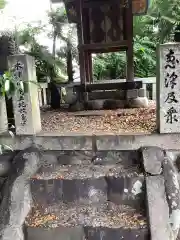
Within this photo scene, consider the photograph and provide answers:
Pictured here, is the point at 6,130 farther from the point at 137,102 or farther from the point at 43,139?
the point at 137,102

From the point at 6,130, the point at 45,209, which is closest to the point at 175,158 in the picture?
the point at 45,209

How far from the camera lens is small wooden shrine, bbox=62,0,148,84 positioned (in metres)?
5.72

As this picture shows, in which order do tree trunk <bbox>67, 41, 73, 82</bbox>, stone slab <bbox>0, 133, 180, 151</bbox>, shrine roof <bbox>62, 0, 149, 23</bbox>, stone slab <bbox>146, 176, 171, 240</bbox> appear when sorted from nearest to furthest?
stone slab <bbox>146, 176, 171, 240</bbox>
stone slab <bbox>0, 133, 180, 151</bbox>
shrine roof <bbox>62, 0, 149, 23</bbox>
tree trunk <bbox>67, 41, 73, 82</bbox>

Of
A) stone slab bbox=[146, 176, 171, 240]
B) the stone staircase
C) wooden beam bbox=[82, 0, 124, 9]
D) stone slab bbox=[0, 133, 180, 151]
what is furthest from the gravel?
wooden beam bbox=[82, 0, 124, 9]

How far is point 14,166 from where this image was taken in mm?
3102

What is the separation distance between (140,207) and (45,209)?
3.50 feet

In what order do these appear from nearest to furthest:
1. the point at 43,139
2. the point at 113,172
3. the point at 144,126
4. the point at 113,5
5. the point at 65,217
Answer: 1. the point at 65,217
2. the point at 113,172
3. the point at 43,139
4. the point at 144,126
5. the point at 113,5

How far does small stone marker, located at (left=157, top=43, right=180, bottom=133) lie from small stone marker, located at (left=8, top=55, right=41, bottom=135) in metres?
1.54

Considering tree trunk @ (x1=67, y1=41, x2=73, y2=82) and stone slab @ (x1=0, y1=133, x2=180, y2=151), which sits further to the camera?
tree trunk @ (x1=67, y1=41, x2=73, y2=82)

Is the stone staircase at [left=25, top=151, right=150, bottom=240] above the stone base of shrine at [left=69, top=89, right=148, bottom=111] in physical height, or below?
below

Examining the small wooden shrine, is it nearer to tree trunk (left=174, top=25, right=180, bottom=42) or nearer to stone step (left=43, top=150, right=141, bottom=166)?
tree trunk (left=174, top=25, right=180, bottom=42)

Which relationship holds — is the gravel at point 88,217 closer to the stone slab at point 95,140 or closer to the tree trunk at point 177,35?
the stone slab at point 95,140

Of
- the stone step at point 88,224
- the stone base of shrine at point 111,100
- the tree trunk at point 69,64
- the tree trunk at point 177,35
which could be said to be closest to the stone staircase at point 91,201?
the stone step at point 88,224

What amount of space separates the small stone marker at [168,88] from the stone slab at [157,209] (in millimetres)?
644
